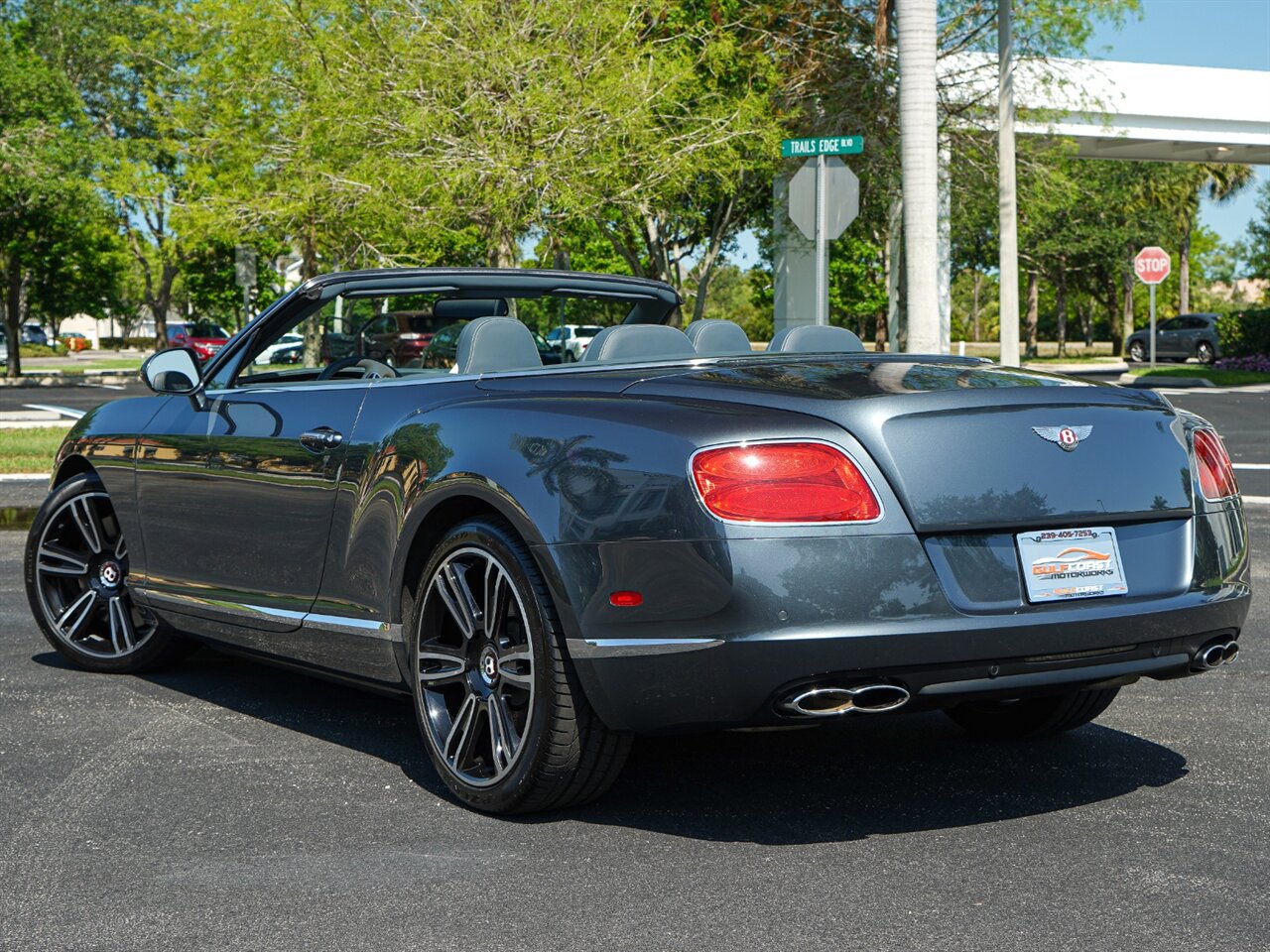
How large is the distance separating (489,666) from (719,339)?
1.59 meters

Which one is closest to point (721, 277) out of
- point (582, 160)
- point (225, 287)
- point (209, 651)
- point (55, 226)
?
point (225, 287)

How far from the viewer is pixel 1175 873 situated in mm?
3895

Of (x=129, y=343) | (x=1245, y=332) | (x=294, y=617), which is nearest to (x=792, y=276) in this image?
(x=1245, y=332)

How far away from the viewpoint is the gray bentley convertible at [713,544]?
12.7 feet

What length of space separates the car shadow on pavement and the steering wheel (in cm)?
117

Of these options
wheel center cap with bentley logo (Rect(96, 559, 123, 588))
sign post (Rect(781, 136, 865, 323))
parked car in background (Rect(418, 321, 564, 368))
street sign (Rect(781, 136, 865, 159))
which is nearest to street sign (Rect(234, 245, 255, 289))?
street sign (Rect(781, 136, 865, 159))

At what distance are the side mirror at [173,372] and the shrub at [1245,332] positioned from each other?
4061cm

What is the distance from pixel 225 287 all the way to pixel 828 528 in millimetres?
56596

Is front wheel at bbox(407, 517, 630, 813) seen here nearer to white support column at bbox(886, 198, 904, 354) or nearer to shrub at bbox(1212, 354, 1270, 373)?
white support column at bbox(886, 198, 904, 354)

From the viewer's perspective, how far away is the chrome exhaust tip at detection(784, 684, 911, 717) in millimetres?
3887

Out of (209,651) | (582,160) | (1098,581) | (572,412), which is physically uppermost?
(582,160)

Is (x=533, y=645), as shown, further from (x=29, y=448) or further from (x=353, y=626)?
(x=29, y=448)

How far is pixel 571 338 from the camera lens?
6.08m

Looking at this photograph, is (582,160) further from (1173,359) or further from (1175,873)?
(1173,359)
